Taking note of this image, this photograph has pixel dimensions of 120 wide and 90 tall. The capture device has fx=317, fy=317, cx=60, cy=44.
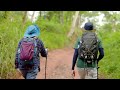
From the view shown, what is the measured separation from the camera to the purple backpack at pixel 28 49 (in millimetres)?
4871

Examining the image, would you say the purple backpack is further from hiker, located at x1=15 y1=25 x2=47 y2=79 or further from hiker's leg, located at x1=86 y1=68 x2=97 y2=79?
hiker's leg, located at x1=86 y1=68 x2=97 y2=79

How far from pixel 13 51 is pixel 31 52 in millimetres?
4172

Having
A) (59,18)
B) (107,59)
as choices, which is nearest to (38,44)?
(107,59)

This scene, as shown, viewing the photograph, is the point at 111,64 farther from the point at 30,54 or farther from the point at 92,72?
the point at 30,54

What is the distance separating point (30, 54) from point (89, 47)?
0.92m

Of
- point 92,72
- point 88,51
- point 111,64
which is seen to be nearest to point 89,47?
point 88,51

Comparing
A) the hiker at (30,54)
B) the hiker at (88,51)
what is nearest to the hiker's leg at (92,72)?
the hiker at (88,51)

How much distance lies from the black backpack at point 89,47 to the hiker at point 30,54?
24.1 inches

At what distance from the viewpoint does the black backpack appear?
4922 millimetres

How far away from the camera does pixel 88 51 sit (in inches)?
193

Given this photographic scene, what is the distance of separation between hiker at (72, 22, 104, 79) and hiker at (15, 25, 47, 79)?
59 centimetres
